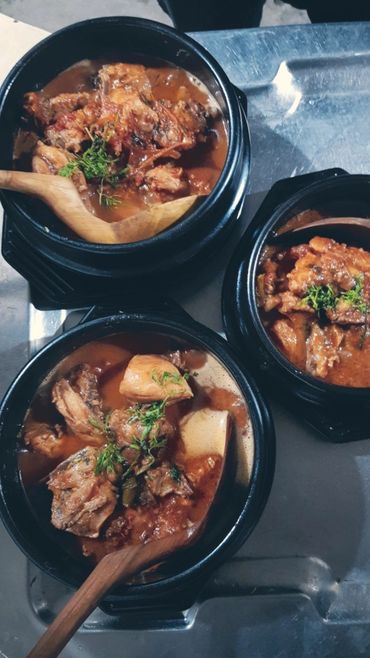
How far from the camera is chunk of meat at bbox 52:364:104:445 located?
2043 mm

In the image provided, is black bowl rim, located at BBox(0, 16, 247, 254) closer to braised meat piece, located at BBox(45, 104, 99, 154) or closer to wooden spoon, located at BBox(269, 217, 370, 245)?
braised meat piece, located at BBox(45, 104, 99, 154)

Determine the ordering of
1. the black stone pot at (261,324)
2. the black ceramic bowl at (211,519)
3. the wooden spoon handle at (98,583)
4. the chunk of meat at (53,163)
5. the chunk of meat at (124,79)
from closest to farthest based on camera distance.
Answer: the wooden spoon handle at (98,583) < the black ceramic bowl at (211,519) < the black stone pot at (261,324) < the chunk of meat at (53,163) < the chunk of meat at (124,79)

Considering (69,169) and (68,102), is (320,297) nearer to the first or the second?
(69,169)

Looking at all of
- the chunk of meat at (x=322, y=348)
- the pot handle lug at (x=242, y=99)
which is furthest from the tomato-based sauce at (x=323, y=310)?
the pot handle lug at (x=242, y=99)

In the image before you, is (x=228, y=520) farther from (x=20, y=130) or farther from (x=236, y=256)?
(x=20, y=130)

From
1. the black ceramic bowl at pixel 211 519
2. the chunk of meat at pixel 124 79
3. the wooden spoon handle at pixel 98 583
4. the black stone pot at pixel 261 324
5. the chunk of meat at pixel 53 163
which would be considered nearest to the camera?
the wooden spoon handle at pixel 98 583

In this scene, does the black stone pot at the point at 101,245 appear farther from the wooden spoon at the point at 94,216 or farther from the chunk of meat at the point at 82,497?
the chunk of meat at the point at 82,497

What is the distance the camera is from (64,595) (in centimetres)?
227

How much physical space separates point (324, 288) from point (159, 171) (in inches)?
24.4

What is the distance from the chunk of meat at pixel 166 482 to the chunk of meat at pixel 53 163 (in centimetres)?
88

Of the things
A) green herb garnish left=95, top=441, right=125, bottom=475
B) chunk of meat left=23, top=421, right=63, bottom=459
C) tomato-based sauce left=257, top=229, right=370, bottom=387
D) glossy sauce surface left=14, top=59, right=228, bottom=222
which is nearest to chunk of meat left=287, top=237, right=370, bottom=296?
tomato-based sauce left=257, top=229, right=370, bottom=387

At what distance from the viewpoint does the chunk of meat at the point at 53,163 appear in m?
2.16

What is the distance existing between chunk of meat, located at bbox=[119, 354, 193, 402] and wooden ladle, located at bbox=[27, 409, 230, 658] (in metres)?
0.11

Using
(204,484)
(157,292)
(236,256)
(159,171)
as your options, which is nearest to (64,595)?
(204,484)
